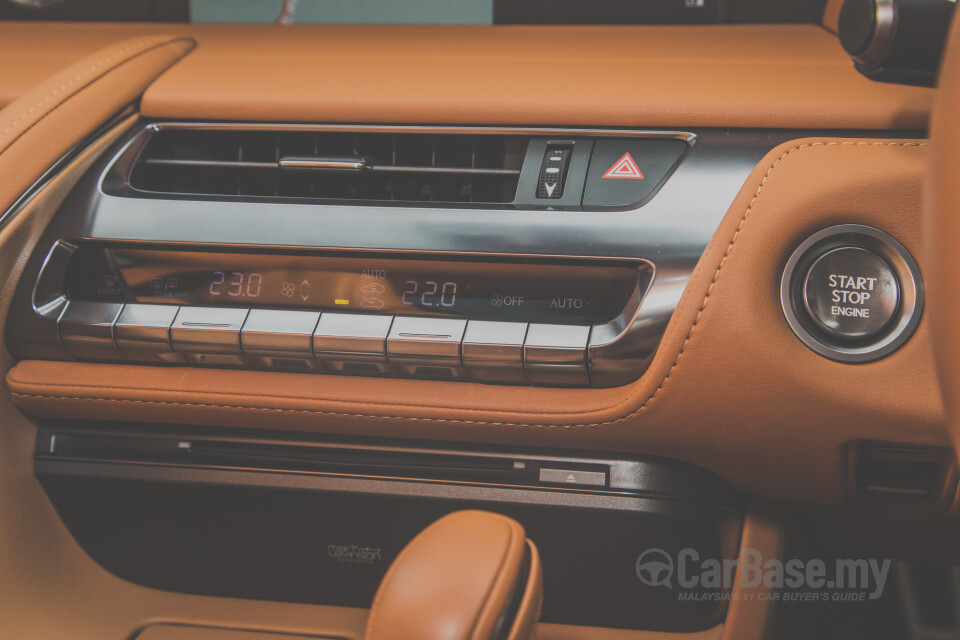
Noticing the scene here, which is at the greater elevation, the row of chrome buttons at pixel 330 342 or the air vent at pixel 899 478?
the row of chrome buttons at pixel 330 342

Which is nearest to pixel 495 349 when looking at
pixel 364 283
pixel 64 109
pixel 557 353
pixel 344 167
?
pixel 557 353

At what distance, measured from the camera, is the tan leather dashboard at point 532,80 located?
842 mm

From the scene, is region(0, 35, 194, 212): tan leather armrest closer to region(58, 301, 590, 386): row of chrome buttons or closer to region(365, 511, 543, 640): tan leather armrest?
region(58, 301, 590, 386): row of chrome buttons

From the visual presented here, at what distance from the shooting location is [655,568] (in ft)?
3.24

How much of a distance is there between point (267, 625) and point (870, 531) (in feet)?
2.61

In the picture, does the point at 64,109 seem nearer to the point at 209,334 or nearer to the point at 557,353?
the point at 209,334

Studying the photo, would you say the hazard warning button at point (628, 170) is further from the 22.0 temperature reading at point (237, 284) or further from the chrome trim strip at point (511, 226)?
the 22.0 temperature reading at point (237, 284)

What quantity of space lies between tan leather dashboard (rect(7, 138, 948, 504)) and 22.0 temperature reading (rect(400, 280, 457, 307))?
0.10 m

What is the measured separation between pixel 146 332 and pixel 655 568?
690 millimetres

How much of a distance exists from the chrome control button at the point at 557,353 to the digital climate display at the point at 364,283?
0.06 ft

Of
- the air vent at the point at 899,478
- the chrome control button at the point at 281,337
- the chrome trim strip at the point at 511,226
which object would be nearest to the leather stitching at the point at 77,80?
the chrome trim strip at the point at 511,226

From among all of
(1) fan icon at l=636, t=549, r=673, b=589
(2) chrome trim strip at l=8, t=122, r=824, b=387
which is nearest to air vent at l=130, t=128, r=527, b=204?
(2) chrome trim strip at l=8, t=122, r=824, b=387

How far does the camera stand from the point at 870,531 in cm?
98

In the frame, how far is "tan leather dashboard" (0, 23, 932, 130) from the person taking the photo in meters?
0.84
